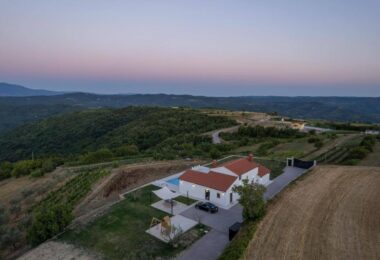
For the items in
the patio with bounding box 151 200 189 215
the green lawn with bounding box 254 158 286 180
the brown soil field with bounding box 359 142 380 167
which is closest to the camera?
the patio with bounding box 151 200 189 215

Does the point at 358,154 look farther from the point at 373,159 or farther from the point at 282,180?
the point at 282,180

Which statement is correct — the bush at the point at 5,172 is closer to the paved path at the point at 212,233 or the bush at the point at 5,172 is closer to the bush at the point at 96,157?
the bush at the point at 96,157

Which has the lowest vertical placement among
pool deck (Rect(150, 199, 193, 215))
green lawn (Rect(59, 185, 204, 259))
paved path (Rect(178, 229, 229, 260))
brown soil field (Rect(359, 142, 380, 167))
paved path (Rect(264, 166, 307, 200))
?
green lawn (Rect(59, 185, 204, 259))

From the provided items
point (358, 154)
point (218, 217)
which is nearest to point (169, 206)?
point (218, 217)

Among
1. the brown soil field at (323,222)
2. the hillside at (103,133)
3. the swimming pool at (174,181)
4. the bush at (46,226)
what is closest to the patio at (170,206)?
the swimming pool at (174,181)

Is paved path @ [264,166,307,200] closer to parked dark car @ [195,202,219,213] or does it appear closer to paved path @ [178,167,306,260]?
paved path @ [178,167,306,260]

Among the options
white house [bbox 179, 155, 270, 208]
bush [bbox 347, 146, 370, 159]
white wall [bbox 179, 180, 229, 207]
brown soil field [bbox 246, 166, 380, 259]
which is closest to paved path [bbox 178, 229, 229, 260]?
brown soil field [bbox 246, 166, 380, 259]
